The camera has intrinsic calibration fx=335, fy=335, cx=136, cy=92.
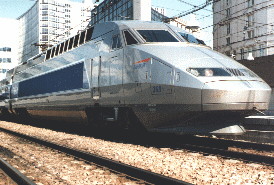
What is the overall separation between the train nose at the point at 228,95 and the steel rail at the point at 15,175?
3.49 meters

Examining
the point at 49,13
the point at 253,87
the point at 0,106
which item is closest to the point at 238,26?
the point at 0,106

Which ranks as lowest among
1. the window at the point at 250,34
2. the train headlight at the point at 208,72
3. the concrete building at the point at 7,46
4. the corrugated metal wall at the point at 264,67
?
the train headlight at the point at 208,72

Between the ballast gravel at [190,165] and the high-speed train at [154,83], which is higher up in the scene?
the high-speed train at [154,83]

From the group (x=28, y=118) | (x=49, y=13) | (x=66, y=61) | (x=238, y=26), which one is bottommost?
(x=28, y=118)

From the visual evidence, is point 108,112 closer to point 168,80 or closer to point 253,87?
point 168,80

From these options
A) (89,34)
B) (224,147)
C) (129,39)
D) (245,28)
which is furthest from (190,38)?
(245,28)

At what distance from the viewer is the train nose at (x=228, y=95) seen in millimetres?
6262

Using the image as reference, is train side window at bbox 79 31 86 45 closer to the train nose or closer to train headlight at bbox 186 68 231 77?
train headlight at bbox 186 68 231 77

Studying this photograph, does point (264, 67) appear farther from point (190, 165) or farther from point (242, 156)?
point (190, 165)

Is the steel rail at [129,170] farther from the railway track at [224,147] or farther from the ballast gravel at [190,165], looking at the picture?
the railway track at [224,147]

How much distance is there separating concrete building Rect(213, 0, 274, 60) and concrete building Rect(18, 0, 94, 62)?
211 feet

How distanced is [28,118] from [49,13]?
329 ft

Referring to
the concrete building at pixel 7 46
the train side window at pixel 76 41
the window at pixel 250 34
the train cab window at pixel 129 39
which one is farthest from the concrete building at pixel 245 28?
the concrete building at pixel 7 46

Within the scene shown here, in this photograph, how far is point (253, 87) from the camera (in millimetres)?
6520
